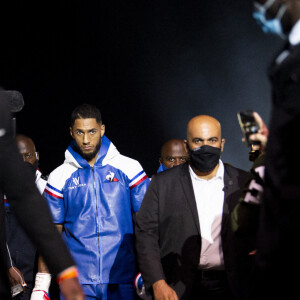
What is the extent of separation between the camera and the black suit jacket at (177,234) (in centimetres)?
343

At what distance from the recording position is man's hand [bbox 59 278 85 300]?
188 centimetres

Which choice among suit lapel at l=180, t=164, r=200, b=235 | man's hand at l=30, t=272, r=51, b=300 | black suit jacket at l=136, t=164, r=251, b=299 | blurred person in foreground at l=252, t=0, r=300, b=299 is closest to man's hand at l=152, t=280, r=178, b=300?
black suit jacket at l=136, t=164, r=251, b=299

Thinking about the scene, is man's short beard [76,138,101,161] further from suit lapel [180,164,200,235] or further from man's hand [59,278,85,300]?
man's hand [59,278,85,300]

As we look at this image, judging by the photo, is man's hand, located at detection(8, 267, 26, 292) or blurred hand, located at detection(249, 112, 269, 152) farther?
man's hand, located at detection(8, 267, 26, 292)

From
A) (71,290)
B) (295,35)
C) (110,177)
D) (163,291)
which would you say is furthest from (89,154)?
(295,35)

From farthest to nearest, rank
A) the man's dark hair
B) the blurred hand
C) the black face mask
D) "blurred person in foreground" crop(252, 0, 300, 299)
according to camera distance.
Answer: the man's dark hair → the black face mask → the blurred hand → "blurred person in foreground" crop(252, 0, 300, 299)

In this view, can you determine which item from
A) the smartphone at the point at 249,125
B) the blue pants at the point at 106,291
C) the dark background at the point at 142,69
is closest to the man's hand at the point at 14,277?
the blue pants at the point at 106,291

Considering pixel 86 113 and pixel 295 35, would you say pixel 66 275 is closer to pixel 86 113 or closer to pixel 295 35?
pixel 295 35

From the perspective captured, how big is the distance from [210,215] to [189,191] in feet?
0.76

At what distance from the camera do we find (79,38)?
8484 mm

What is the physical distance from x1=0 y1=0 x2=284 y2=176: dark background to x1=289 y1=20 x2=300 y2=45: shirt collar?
6854 mm

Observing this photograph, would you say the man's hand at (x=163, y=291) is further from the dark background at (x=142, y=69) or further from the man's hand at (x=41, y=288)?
the dark background at (x=142, y=69)

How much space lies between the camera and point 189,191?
362cm

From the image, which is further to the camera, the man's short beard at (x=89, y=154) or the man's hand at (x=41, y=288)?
the man's short beard at (x=89, y=154)
